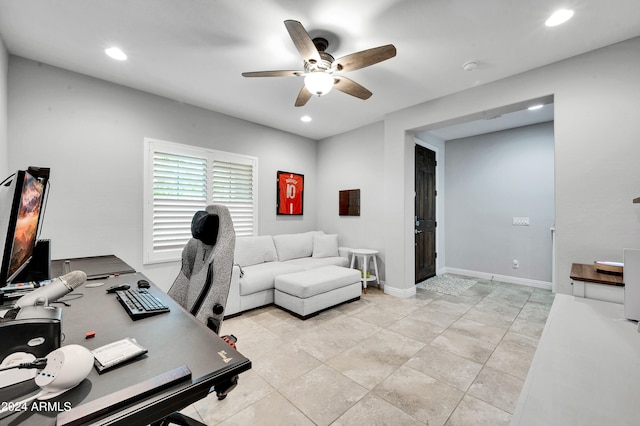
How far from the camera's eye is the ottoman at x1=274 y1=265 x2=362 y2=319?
3.24 meters

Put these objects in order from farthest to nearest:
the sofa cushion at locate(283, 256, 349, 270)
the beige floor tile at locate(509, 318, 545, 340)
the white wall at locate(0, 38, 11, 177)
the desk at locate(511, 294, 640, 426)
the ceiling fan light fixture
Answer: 1. the sofa cushion at locate(283, 256, 349, 270)
2. the beige floor tile at locate(509, 318, 545, 340)
3. the white wall at locate(0, 38, 11, 177)
4. the ceiling fan light fixture
5. the desk at locate(511, 294, 640, 426)

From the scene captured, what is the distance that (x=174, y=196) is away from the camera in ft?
12.0

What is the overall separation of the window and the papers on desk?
2975 mm

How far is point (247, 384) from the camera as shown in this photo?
202 centimetres

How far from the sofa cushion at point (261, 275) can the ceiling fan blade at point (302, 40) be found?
262 cm

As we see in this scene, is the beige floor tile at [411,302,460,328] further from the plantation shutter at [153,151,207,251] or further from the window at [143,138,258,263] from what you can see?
the plantation shutter at [153,151,207,251]

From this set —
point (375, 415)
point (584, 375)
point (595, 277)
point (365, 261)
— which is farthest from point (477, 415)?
point (365, 261)

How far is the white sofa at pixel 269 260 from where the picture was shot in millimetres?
3396

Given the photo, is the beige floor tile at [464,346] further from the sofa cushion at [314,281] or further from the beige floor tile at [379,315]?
the sofa cushion at [314,281]

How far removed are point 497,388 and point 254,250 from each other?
3303 millimetres

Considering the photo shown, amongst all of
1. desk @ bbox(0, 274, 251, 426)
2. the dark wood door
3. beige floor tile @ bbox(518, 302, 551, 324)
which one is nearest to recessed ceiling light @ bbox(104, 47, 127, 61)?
desk @ bbox(0, 274, 251, 426)

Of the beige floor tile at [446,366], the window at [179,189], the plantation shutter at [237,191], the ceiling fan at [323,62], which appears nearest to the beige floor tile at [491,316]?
the beige floor tile at [446,366]

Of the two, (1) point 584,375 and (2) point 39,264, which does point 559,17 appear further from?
(2) point 39,264

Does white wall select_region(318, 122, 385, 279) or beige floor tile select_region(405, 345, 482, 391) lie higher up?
white wall select_region(318, 122, 385, 279)
